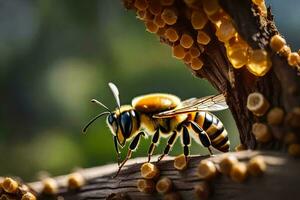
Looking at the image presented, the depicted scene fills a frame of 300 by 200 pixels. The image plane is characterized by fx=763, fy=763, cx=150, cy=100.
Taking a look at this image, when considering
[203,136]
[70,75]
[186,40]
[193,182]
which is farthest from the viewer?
[70,75]

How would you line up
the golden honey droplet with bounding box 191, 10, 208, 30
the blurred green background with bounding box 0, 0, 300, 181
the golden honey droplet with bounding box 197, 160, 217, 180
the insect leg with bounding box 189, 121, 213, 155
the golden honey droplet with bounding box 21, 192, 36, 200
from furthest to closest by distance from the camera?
1. the blurred green background with bounding box 0, 0, 300, 181
2. the insect leg with bounding box 189, 121, 213, 155
3. the golden honey droplet with bounding box 21, 192, 36, 200
4. the golden honey droplet with bounding box 191, 10, 208, 30
5. the golden honey droplet with bounding box 197, 160, 217, 180

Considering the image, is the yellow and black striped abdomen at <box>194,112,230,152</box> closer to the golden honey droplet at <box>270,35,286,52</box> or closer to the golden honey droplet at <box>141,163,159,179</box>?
the golden honey droplet at <box>141,163,159,179</box>

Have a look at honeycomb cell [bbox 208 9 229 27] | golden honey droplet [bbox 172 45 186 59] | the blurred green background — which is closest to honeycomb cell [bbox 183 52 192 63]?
golden honey droplet [bbox 172 45 186 59]

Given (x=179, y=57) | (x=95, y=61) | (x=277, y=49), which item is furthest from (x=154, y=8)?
(x=95, y=61)

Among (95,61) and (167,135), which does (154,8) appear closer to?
(167,135)

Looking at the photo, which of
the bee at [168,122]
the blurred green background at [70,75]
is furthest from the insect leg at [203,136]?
the blurred green background at [70,75]

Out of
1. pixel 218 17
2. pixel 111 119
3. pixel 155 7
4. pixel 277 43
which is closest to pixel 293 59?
pixel 277 43

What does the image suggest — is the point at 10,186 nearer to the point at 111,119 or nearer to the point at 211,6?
the point at 111,119

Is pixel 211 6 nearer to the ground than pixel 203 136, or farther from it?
farther from it
